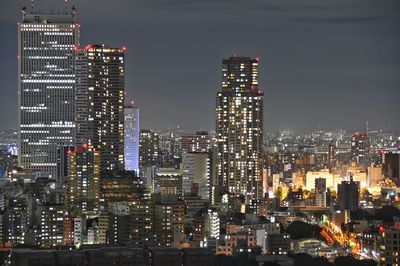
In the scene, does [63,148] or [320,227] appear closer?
[320,227]

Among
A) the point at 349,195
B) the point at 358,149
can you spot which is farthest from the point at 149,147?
the point at 349,195

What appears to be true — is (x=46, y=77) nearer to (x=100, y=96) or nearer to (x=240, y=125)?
(x=100, y=96)

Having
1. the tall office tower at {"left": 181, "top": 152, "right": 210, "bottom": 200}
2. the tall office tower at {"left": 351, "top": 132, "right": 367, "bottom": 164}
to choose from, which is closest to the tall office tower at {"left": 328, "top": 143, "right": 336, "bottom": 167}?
the tall office tower at {"left": 351, "top": 132, "right": 367, "bottom": 164}

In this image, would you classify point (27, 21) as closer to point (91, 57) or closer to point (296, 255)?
point (91, 57)

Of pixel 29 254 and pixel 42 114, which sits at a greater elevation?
pixel 42 114

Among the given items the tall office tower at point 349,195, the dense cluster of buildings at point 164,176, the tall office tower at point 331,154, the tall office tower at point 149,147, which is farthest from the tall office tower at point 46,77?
the tall office tower at point 349,195

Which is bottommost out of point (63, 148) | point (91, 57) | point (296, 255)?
point (296, 255)

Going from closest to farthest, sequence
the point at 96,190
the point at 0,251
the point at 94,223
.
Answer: the point at 0,251 → the point at 94,223 → the point at 96,190

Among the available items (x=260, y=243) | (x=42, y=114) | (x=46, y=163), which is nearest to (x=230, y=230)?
(x=260, y=243)
